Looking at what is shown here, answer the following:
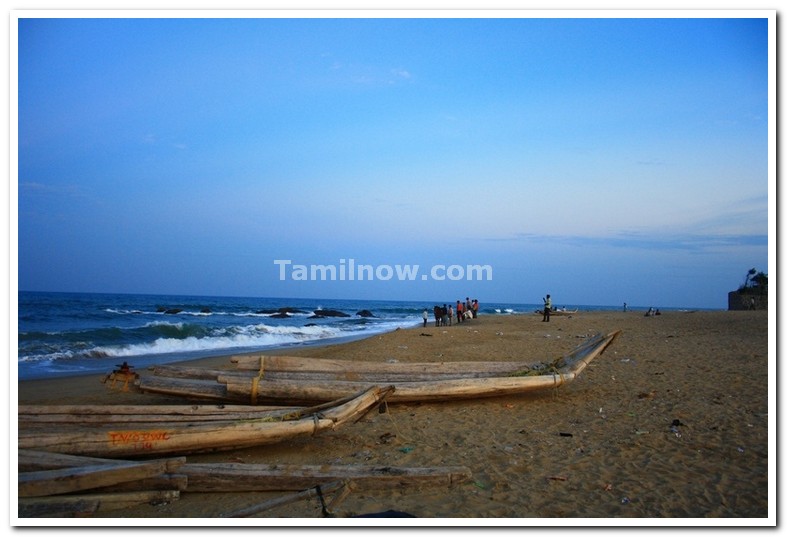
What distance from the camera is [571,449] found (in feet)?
18.7

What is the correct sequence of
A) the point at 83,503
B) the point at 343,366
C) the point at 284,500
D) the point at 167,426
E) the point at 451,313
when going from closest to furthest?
the point at 83,503 < the point at 284,500 < the point at 167,426 < the point at 343,366 < the point at 451,313

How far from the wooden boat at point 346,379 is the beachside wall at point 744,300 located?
29.6 meters

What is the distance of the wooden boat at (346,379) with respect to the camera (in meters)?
6.55

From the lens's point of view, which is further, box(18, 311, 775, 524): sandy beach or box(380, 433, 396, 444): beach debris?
box(380, 433, 396, 444): beach debris

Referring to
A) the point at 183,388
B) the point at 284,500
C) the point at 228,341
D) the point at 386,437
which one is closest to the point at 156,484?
the point at 284,500

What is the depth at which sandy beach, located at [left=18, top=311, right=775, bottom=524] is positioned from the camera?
423 cm

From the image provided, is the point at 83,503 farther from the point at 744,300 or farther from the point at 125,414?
the point at 744,300

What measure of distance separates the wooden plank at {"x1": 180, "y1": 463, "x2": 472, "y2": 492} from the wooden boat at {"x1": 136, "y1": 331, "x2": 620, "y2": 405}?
2.03 metres

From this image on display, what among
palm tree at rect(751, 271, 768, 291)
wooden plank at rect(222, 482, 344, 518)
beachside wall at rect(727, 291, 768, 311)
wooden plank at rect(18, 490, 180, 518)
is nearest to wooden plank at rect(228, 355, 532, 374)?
wooden plank at rect(18, 490, 180, 518)

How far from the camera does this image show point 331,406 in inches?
226

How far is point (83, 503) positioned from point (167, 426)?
124 cm

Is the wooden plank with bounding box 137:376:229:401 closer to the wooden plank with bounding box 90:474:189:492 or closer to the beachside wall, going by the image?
the wooden plank with bounding box 90:474:189:492
